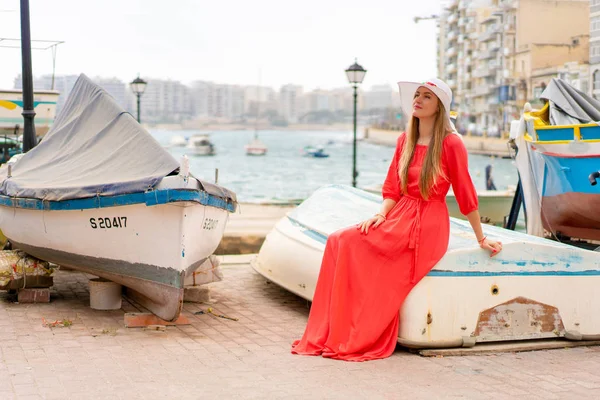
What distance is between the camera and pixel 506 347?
6785 millimetres

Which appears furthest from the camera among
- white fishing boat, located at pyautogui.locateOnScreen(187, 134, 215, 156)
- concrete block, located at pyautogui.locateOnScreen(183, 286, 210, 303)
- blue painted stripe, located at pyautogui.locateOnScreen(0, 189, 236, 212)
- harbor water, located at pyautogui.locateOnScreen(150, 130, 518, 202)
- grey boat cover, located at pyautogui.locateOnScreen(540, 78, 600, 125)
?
white fishing boat, located at pyautogui.locateOnScreen(187, 134, 215, 156)

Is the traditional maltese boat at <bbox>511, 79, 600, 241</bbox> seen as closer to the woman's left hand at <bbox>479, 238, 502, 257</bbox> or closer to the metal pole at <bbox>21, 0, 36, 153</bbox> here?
the woman's left hand at <bbox>479, 238, 502, 257</bbox>

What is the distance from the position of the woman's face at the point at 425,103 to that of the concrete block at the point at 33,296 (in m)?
4.26

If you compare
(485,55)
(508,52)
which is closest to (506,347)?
(508,52)

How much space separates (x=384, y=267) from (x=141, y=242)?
2218 millimetres

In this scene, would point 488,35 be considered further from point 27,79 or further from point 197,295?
point 197,295

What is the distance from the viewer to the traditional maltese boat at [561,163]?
10.9 metres

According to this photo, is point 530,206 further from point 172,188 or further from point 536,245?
point 172,188

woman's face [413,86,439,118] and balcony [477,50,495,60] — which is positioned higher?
balcony [477,50,495,60]

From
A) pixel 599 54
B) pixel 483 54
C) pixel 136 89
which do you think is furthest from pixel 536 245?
pixel 483 54

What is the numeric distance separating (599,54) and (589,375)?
6898cm

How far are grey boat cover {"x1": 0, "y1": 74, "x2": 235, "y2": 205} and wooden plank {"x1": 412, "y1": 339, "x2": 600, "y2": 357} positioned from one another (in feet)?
8.15

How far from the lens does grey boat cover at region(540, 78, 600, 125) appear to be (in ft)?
38.1

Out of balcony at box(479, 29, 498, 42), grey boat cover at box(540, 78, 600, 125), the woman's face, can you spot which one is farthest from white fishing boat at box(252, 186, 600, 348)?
balcony at box(479, 29, 498, 42)
